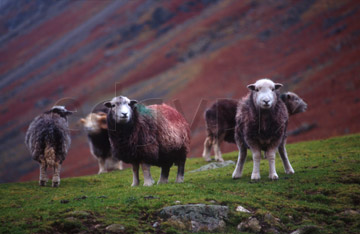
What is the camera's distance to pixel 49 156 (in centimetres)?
1568

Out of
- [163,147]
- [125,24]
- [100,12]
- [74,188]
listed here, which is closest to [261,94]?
[163,147]

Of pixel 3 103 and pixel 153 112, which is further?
pixel 3 103

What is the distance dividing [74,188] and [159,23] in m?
91.7

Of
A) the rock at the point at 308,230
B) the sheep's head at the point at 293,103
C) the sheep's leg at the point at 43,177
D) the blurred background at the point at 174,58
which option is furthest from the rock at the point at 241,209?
the blurred background at the point at 174,58

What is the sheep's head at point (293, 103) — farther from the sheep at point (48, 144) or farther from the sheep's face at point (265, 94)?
the sheep at point (48, 144)

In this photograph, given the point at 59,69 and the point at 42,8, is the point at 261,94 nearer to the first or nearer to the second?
the point at 59,69

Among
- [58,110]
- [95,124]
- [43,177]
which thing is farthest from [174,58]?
[43,177]

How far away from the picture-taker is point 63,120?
1747 centimetres

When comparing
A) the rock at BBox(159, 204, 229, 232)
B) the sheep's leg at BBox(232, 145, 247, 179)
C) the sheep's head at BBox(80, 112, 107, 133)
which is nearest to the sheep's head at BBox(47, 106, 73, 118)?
the sheep's head at BBox(80, 112, 107, 133)

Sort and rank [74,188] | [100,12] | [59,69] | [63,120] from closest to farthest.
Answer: [74,188] < [63,120] < [59,69] < [100,12]

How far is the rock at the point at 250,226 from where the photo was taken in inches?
384

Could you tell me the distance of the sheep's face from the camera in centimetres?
1329

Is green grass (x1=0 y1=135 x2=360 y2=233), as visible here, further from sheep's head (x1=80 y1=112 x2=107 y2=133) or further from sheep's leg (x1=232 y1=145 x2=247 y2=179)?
sheep's head (x1=80 y1=112 x2=107 y2=133)

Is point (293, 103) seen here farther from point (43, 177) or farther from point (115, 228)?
point (115, 228)
